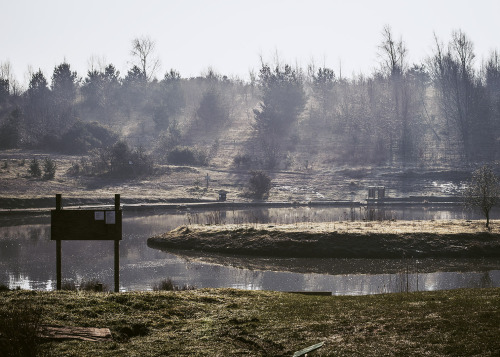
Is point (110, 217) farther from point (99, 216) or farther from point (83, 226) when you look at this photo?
point (83, 226)

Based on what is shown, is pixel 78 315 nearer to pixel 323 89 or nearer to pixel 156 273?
pixel 156 273

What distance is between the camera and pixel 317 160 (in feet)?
263

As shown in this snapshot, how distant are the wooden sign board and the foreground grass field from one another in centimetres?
429

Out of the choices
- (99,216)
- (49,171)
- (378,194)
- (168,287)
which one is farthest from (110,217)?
(49,171)

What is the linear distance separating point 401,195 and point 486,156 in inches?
891

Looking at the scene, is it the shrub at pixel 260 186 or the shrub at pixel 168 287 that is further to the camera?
the shrub at pixel 260 186

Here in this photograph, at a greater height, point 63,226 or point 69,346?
point 63,226

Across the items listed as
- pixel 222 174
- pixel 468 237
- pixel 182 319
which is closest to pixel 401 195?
pixel 222 174

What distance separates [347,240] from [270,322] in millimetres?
18206

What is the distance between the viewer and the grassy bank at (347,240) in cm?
2727

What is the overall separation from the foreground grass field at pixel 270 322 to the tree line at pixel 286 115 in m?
63.4

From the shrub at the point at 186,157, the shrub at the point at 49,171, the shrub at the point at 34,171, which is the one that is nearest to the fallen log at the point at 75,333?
the shrub at the point at 49,171

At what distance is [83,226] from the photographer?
1698 centimetres

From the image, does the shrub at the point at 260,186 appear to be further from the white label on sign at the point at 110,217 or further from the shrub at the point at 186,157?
the white label on sign at the point at 110,217
